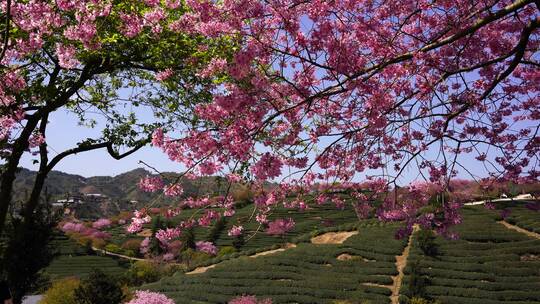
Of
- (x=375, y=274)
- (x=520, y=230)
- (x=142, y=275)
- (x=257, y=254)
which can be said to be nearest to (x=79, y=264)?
(x=142, y=275)

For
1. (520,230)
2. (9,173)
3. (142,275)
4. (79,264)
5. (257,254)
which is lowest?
(79,264)

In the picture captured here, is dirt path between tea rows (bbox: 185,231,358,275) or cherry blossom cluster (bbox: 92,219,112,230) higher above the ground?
cherry blossom cluster (bbox: 92,219,112,230)

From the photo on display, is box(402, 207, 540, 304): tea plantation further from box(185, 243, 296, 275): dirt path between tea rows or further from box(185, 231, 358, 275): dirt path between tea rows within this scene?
box(185, 243, 296, 275): dirt path between tea rows

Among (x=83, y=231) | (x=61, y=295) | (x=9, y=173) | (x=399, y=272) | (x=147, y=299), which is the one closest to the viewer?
(x=9, y=173)

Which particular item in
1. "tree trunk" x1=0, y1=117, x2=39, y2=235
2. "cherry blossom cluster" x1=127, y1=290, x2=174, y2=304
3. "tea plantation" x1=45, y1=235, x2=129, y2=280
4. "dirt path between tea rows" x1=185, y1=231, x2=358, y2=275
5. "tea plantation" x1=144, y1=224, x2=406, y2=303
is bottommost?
"tea plantation" x1=45, y1=235, x2=129, y2=280

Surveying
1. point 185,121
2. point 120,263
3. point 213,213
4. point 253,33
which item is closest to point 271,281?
point 185,121

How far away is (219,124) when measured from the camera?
19.5 ft

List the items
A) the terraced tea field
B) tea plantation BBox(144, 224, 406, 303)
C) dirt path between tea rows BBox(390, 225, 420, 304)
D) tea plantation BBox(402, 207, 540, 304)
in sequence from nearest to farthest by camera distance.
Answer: tea plantation BBox(402, 207, 540, 304) < the terraced tea field < dirt path between tea rows BBox(390, 225, 420, 304) < tea plantation BBox(144, 224, 406, 303)

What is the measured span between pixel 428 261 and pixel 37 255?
83.5 ft

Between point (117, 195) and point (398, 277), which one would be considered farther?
point (117, 195)

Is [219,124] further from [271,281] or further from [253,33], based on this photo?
[271,281]

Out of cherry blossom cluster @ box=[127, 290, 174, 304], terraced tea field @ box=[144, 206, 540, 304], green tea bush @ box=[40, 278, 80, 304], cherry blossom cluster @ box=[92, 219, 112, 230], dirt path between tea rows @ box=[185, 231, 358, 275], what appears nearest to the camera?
cherry blossom cluster @ box=[127, 290, 174, 304]

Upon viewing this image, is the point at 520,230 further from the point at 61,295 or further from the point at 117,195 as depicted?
the point at 117,195

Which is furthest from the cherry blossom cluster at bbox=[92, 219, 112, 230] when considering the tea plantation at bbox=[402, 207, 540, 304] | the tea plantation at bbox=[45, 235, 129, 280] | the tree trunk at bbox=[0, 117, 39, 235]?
the tree trunk at bbox=[0, 117, 39, 235]
